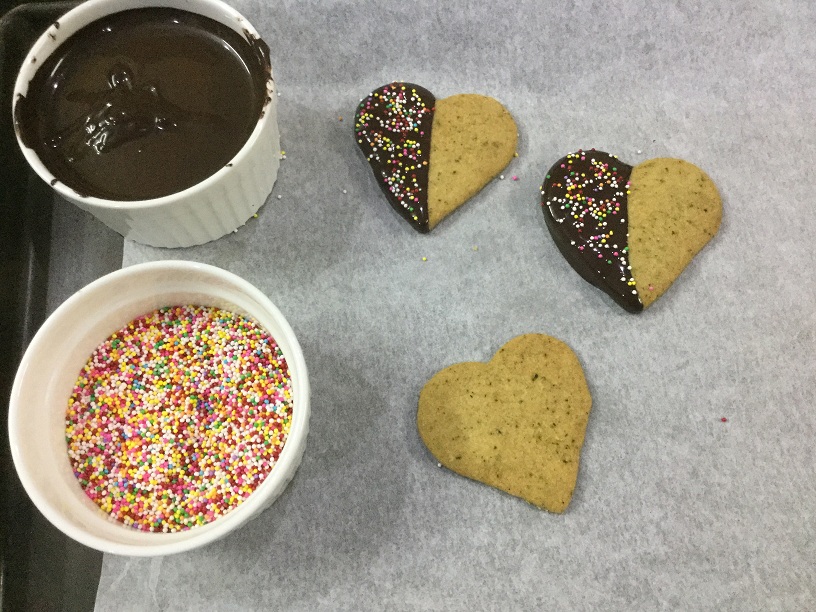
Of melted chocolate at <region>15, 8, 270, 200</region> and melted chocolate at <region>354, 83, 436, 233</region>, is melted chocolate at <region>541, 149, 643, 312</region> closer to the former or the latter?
melted chocolate at <region>354, 83, 436, 233</region>

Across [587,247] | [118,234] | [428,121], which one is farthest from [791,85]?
[118,234]

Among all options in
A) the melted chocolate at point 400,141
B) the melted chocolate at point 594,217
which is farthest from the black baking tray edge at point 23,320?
the melted chocolate at point 594,217

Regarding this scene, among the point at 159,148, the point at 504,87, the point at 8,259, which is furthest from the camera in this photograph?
the point at 504,87

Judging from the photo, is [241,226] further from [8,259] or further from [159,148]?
[8,259]

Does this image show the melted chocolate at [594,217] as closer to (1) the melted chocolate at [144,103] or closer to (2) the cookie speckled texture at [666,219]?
(2) the cookie speckled texture at [666,219]

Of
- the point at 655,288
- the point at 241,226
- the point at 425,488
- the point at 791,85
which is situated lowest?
the point at 425,488

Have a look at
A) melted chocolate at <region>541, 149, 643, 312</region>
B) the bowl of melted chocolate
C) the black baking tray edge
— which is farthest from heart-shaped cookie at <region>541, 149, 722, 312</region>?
the black baking tray edge

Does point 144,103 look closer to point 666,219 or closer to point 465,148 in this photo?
point 465,148
